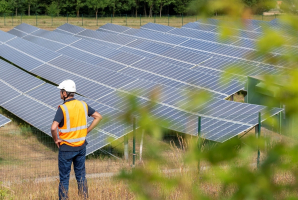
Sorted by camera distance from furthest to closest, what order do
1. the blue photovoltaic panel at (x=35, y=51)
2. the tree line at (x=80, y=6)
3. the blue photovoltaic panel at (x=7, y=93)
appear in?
the tree line at (x=80, y=6) < the blue photovoltaic panel at (x=35, y=51) < the blue photovoltaic panel at (x=7, y=93)

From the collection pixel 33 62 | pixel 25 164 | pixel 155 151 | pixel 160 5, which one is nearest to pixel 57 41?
pixel 33 62

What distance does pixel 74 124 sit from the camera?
681 centimetres

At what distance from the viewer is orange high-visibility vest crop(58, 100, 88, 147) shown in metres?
6.75


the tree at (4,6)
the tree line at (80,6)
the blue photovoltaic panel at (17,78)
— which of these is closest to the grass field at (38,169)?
the blue photovoltaic panel at (17,78)

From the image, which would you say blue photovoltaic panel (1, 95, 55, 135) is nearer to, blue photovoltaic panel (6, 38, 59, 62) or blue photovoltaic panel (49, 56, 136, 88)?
blue photovoltaic panel (49, 56, 136, 88)

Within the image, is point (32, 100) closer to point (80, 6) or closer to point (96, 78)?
point (96, 78)

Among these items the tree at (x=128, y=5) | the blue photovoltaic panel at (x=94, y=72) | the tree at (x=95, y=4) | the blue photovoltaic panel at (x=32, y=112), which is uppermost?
the blue photovoltaic panel at (x=94, y=72)

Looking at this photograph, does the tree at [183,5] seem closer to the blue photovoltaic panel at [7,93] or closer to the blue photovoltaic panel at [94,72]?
the blue photovoltaic panel at [94,72]

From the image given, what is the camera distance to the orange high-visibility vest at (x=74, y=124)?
675cm

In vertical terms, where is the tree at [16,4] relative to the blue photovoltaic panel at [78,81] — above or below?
below

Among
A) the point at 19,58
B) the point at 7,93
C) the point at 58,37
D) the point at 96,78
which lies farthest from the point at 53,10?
the point at 7,93

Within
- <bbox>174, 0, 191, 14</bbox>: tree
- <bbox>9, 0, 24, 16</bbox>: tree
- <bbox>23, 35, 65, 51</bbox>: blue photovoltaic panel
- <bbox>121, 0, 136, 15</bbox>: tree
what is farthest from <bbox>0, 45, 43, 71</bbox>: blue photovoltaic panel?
<bbox>121, 0, 136, 15</bbox>: tree

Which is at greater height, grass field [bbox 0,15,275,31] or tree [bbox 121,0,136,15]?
tree [bbox 121,0,136,15]

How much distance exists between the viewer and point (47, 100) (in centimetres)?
1411
